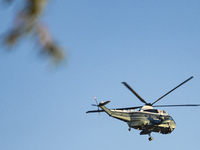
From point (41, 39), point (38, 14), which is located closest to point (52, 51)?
point (41, 39)

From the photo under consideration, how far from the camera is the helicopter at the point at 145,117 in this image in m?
53.7

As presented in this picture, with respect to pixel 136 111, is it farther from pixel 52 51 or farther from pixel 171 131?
pixel 52 51

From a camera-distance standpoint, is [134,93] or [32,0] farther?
[134,93]

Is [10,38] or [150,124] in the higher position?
[150,124]

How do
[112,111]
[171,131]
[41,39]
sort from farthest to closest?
1. [171,131]
2. [112,111]
3. [41,39]

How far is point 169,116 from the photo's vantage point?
2406 inches

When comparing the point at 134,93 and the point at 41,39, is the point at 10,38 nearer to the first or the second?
the point at 41,39

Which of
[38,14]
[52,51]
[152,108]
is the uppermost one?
[152,108]

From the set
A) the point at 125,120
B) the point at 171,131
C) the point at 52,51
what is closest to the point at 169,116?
the point at 171,131

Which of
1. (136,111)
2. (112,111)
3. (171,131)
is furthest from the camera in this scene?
(171,131)

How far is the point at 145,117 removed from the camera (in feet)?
186

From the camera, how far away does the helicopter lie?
5374 cm

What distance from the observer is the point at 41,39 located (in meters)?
3.99

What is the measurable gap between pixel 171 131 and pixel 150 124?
230 inches
